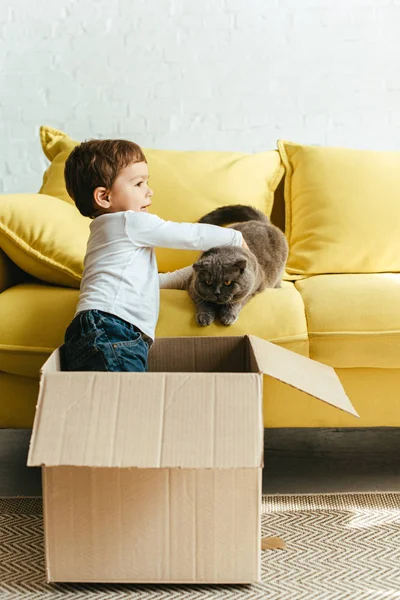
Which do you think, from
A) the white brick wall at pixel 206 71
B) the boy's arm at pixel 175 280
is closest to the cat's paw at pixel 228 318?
Result: the boy's arm at pixel 175 280

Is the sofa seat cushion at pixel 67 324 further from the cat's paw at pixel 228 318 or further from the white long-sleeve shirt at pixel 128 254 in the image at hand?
the white long-sleeve shirt at pixel 128 254

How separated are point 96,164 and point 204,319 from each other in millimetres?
494

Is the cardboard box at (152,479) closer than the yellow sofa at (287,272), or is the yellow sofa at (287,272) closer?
the cardboard box at (152,479)

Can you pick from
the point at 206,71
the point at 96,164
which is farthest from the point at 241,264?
the point at 206,71

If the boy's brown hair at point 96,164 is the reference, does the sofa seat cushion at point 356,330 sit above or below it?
below

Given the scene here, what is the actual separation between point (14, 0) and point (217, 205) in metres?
1.47

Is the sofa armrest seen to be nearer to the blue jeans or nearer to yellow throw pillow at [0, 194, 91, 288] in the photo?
yellow throw pillow at [0, 194, 91, 288]

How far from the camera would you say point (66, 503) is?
1.24m

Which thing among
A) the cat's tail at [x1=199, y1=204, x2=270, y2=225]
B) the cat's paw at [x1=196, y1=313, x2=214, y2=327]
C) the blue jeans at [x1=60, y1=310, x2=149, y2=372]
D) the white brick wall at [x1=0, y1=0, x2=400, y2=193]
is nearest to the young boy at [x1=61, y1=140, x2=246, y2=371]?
the blue jeans at [x1=60, y1=310, x2=149, y2=372]

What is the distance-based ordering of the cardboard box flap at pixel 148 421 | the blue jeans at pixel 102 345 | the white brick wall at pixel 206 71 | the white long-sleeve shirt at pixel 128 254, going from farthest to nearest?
1. the white brick wall at pixel 206 71
2. the white long-sleeve shirt at pixel 128 254
3. the blue jeans at pixel 102 345
4. the cardboard box flap at pixel 148 421

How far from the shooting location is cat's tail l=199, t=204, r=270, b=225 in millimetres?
2135

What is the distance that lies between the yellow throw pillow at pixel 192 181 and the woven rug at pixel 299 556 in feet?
3.03

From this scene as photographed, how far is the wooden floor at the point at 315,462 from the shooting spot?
184 centimetres

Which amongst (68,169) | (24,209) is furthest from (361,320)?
(24,209)
